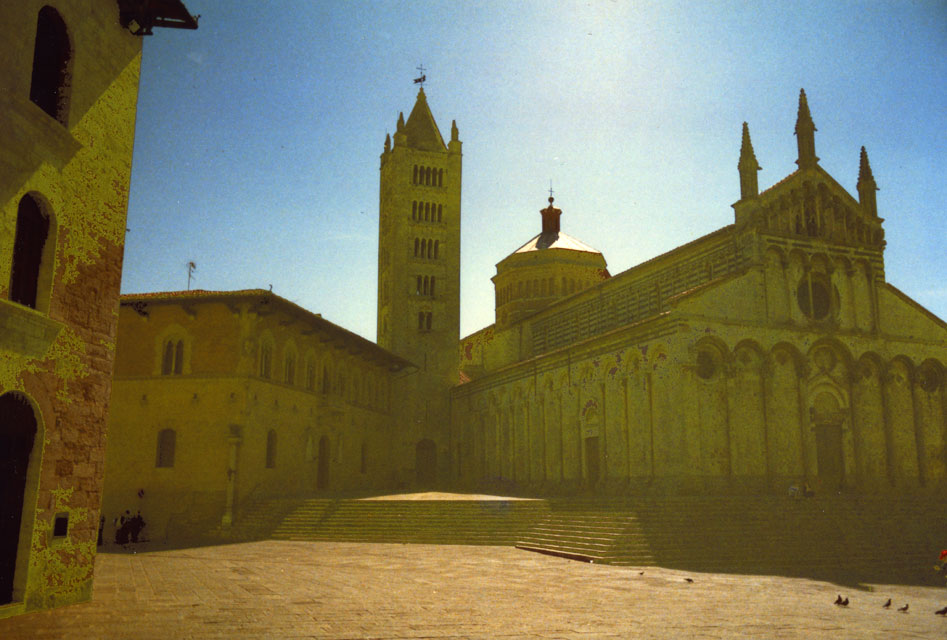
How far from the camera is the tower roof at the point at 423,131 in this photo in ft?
173

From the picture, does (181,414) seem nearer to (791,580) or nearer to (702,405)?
(702,405)

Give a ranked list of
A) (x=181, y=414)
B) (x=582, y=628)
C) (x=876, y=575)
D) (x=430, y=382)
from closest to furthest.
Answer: (x=582, y=628), (x=876, y=575), (x=181, y=414), (x=430, y=382)

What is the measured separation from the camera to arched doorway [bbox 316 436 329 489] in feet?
123

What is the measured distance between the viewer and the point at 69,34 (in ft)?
41.2

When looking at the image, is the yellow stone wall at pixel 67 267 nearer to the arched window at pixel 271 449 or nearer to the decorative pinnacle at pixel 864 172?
the arched window at pixel 271 449

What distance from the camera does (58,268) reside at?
39.8ft

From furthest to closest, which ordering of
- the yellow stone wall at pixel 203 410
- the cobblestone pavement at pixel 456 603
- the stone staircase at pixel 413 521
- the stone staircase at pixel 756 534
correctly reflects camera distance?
the yellow stone wall at pixel 203 410
the stone staircase at pixel 413 521
the stone staircase at pixel 756 534
the cobblestone pavement at pixel 456 603

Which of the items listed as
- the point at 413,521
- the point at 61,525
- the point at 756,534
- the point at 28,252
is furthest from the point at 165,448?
the point at 756,534

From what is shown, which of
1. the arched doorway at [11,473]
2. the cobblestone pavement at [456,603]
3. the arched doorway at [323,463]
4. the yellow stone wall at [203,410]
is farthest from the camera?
the arched doorway at [323,463]

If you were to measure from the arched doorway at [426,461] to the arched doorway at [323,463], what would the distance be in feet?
36.7

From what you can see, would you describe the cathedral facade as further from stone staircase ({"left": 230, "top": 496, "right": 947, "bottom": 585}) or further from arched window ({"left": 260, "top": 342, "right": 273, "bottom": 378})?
arched window ({"left": 260, "top": 342, "right": 273, "bottom": 378})

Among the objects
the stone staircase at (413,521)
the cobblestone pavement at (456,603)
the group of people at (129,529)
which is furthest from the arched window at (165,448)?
the cobblestone pavement at (456,603)

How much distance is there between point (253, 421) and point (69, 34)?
20.6m

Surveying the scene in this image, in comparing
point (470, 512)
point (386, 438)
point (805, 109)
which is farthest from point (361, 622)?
point (386, 438)
